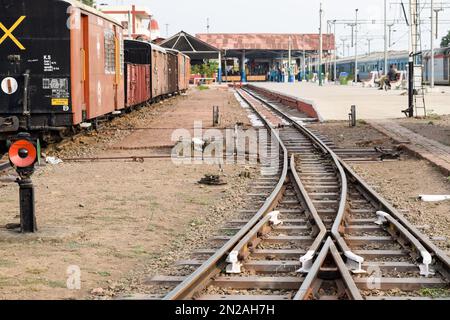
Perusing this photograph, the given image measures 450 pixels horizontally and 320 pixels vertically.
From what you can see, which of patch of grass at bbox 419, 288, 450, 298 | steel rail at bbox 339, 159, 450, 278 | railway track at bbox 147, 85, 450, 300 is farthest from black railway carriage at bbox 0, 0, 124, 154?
patch of grass at bbox 419, 288, 450, 298

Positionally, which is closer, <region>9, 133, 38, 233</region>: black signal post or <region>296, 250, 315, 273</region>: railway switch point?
<region>296, 250, 315, 273</region>: railway switch point

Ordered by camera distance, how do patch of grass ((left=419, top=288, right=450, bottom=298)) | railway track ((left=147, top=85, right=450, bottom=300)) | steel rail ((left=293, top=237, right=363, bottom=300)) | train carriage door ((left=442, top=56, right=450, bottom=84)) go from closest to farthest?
steel rail ((left=293, top=237, right=363, bottom=300))
patch of grass ((left=419, top=288, right=450, bottom=298))
railway track ((left=147, top=85, right=450, bottom=300))
train carriage door ((left=442, top=56, right=450, bottom=84))

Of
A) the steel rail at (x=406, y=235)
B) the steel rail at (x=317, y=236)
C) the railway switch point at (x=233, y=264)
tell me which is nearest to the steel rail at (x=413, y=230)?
the steel rail at (x=406, y=235)

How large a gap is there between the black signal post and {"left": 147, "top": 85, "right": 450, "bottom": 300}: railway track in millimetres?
2110

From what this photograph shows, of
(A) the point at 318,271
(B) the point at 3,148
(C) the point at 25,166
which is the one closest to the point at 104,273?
(A) the point at 318,271

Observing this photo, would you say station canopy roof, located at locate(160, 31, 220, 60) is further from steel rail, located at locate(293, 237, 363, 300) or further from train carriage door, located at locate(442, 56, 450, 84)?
steel rail, located at locate(293, 237, 363, 300)

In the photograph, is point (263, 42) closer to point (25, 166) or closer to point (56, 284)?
point (25, 166)

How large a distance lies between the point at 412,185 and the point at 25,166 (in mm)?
6462

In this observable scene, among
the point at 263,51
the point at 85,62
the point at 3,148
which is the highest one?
the point at 263,51

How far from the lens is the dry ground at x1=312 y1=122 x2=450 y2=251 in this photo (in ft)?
29.6

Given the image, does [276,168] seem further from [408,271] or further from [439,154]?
[408,271]

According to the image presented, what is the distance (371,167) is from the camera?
14734 millimetres

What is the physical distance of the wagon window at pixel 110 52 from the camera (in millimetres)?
18969

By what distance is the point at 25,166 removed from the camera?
8430 millimetres
